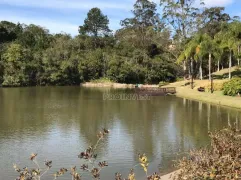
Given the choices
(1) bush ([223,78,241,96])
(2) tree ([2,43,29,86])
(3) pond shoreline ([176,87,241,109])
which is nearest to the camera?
(3) pond shoreline ([176,87,241,109])

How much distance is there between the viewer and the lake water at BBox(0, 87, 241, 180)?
15.2m

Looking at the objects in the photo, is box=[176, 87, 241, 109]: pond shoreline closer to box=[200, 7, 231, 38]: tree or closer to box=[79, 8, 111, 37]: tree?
box=[200, 7, 231, 38]: tree

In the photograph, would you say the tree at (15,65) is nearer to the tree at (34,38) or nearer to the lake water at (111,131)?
the tree at (34,38)

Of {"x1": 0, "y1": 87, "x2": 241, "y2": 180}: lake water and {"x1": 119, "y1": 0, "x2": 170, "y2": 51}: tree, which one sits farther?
{"x1": 119, "y1": 0, "x2": 170, "y2": 51}: tree

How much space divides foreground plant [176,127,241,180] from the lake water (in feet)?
10.6

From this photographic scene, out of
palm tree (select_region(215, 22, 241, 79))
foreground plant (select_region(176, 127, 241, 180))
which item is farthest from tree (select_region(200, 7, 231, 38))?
foreground plant (select_region(176, 127, 241, 180))

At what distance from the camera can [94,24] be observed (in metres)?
84.1

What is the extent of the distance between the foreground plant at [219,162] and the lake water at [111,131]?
3.25 m

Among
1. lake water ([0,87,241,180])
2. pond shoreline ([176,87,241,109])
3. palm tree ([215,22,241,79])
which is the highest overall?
palm tree ([215,22,241,79])

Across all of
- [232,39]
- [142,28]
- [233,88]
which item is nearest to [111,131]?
[233,88]

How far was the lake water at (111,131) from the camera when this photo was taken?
15180 mm

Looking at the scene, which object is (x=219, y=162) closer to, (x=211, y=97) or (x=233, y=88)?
(x=233, y=88)

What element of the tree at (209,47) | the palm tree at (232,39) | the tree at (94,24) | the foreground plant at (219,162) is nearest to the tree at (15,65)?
the tree at (94,24)

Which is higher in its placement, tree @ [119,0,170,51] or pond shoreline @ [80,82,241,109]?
tree @ [119,0,170,51]
